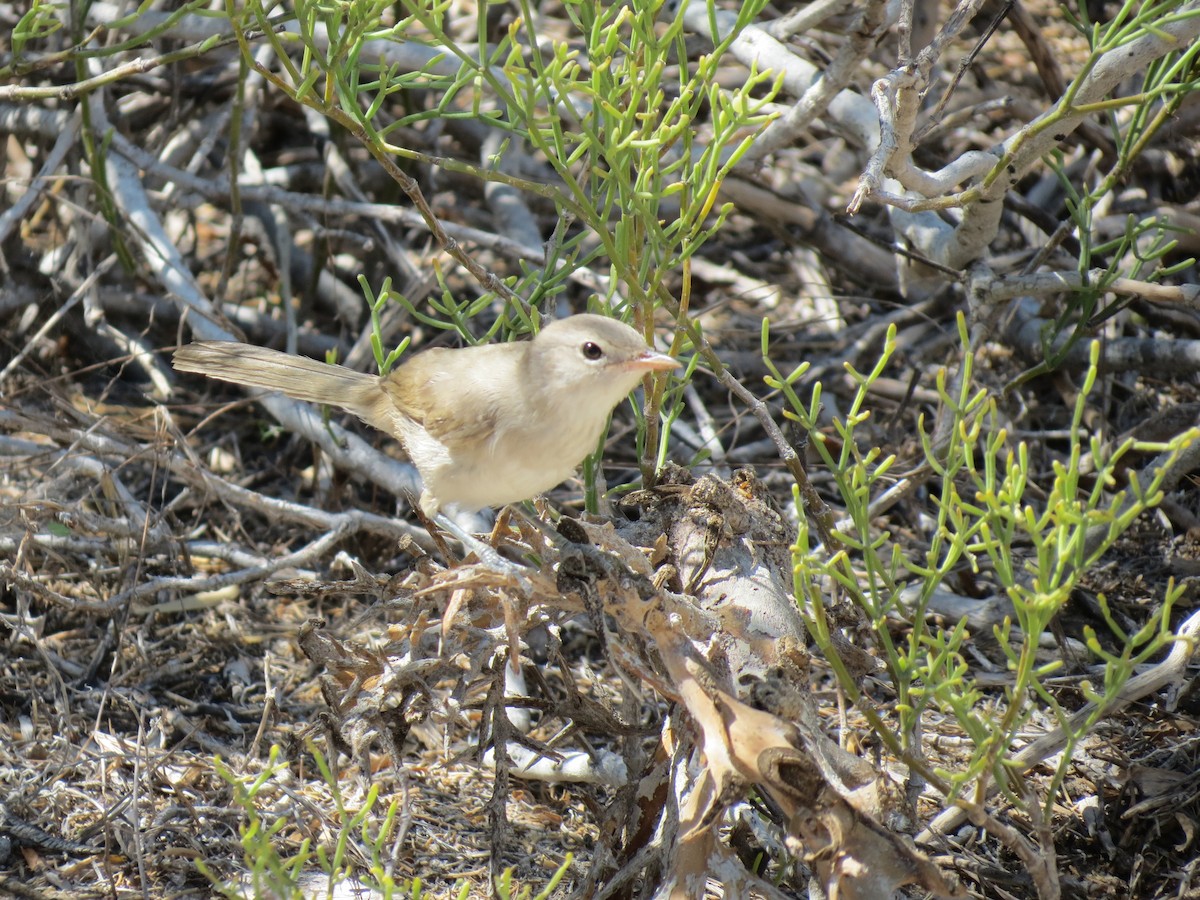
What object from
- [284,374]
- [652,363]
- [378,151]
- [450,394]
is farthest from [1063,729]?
[284,374]

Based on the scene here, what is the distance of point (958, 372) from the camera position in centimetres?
473

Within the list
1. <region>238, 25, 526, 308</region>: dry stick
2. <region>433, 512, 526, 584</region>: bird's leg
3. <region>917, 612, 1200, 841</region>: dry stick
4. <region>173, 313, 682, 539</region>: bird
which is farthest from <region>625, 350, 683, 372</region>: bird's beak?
<region>917, 612, 1200, 841</region>: dry stick

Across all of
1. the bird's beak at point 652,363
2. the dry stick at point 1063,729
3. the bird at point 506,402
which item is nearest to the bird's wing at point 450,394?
the bird at point 506,402

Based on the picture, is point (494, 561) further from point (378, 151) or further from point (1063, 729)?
point (1063, 729)

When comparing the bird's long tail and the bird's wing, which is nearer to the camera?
the bird's wing

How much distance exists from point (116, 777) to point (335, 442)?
174 cm

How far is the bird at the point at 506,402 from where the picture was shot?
131 inches

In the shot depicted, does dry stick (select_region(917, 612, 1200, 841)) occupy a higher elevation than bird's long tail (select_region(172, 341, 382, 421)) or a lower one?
higher

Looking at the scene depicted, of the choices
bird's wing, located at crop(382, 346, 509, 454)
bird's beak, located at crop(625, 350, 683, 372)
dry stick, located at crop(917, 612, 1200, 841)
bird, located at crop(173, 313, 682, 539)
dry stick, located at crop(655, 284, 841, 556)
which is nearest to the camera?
dry stick, located at crop(917, 612, 1200, 841)

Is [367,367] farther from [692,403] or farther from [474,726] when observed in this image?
[474,726]

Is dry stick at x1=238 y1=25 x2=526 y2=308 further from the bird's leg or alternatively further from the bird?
the bird's leg

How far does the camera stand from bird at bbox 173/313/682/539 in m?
3.33

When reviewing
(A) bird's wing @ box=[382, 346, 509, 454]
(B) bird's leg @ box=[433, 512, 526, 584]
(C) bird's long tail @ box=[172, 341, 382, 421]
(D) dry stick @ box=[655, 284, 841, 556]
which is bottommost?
(C) bird's long tail @ box=[172, 341, 382, 421]

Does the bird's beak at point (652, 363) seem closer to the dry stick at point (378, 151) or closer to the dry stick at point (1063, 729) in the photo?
the dry stick at point (378, 151)
